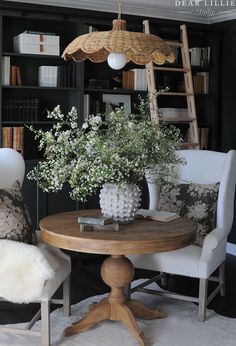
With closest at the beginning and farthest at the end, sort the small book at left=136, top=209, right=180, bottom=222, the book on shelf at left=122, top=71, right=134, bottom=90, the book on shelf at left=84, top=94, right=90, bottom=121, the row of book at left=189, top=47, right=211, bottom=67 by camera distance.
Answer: the small book at left=136, top=209, right=180, bottom=222
the book on shelf at left=84, top=94, right=90, bottom=121
the book on shelf at left=122, top=71, right=134, bottom=90
the row of book at left=189, top=47, right=211, bottom=67

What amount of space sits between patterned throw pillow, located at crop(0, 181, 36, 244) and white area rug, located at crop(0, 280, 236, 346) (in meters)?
0.61

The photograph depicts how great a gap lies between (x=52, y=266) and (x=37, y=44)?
237 centimetres

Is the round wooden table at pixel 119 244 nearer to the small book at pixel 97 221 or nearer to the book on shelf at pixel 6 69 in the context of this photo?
the small book at pixel 97 221

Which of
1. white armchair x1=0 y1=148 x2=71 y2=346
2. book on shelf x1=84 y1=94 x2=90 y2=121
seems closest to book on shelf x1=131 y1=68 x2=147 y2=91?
book on shelf x1=84 y1=94 x2=90 y2=121

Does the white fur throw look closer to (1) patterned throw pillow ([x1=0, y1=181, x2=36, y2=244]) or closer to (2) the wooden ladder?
(1) patterned throw pillow ([x1=0, y1=181, x2=36, y2=244])

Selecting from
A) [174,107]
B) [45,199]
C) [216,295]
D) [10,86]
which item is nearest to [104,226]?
[216,295]

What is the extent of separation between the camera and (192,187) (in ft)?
12.5

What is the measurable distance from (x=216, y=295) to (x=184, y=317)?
0.56m

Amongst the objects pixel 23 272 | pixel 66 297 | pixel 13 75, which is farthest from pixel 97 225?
pixel 13 75

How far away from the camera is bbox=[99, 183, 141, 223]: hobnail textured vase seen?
304 cm

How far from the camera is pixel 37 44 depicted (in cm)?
461

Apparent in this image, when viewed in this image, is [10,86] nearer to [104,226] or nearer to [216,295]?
[104,226]

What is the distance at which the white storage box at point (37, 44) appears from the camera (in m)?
4.56

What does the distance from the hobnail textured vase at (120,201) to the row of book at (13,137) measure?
1759 millimetres
